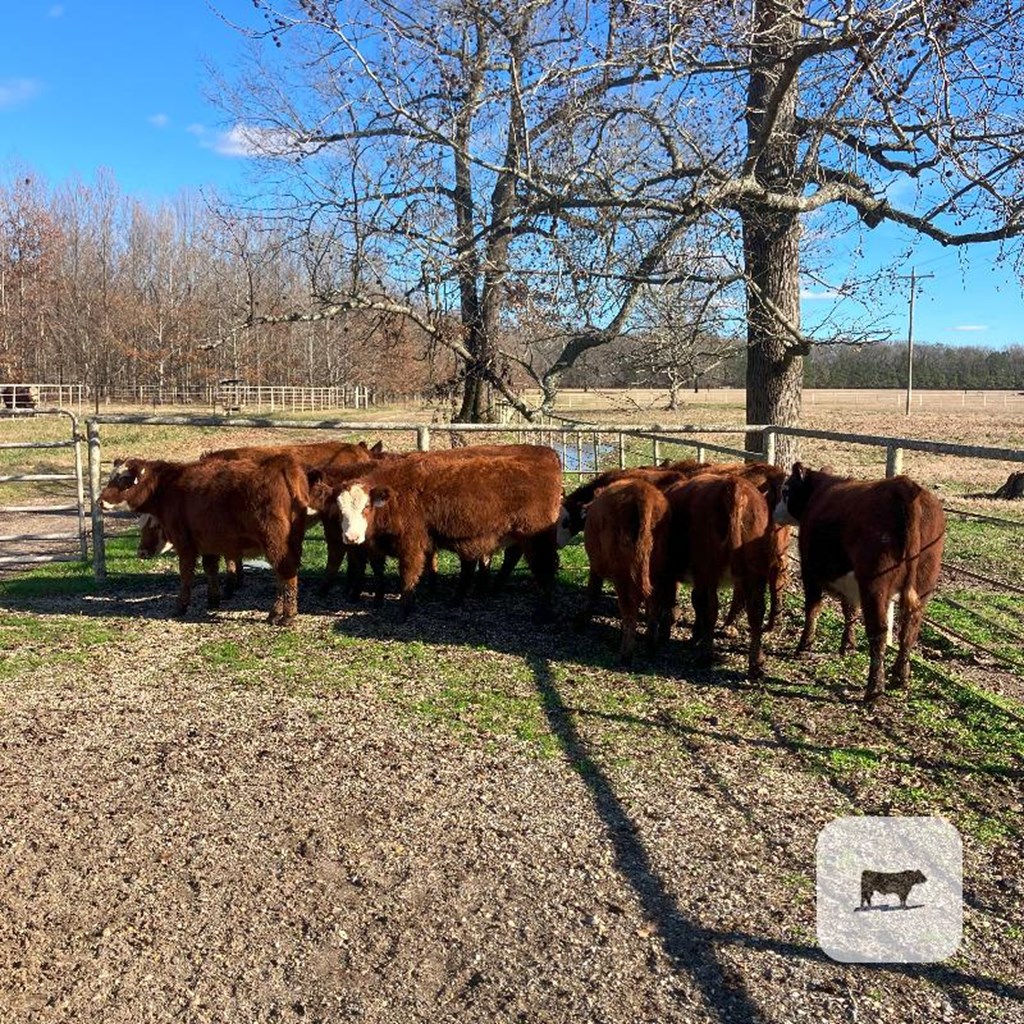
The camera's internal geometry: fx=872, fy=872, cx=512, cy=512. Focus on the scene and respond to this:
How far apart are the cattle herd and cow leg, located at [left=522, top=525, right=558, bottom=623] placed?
13 millimetres

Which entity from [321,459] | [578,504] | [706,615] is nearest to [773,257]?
[578,504]

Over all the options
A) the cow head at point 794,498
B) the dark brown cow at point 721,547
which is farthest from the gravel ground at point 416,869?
the cow head at point 794,498

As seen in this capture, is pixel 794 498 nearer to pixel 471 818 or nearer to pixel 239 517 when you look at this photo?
pixel 471 818

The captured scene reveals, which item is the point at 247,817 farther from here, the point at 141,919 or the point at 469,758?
the point at 469,758

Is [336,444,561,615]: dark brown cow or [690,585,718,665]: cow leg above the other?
[336,444,561,615]: dark brown cow

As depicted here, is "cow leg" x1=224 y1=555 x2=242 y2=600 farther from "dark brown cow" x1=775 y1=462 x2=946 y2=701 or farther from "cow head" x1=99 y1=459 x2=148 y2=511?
"dark brown cow" x1=775 y1=462 x2=946 y2=701

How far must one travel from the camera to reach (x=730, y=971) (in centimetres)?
298

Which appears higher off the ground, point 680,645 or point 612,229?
point 612,229

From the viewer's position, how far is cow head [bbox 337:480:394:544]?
7520 millimetres

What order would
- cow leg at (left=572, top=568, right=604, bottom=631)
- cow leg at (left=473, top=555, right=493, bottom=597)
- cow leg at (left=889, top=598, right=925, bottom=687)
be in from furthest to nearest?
1. cow leg at (left=473, top=555, right=493, bottom=597)
2. cow leg at (left=572, top=568, right=604, bottom=631)
3. cow leg at (left=889, top=598, right=925, bottom=687)

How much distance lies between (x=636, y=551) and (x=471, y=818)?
275 centimetres

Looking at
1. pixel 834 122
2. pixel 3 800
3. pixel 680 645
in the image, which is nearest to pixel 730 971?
pixel 3 800

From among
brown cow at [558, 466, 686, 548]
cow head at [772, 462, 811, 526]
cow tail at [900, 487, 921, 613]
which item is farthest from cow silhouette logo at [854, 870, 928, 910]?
brown cow at [558, 466, 686, 548]

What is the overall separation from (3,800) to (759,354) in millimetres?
8416
